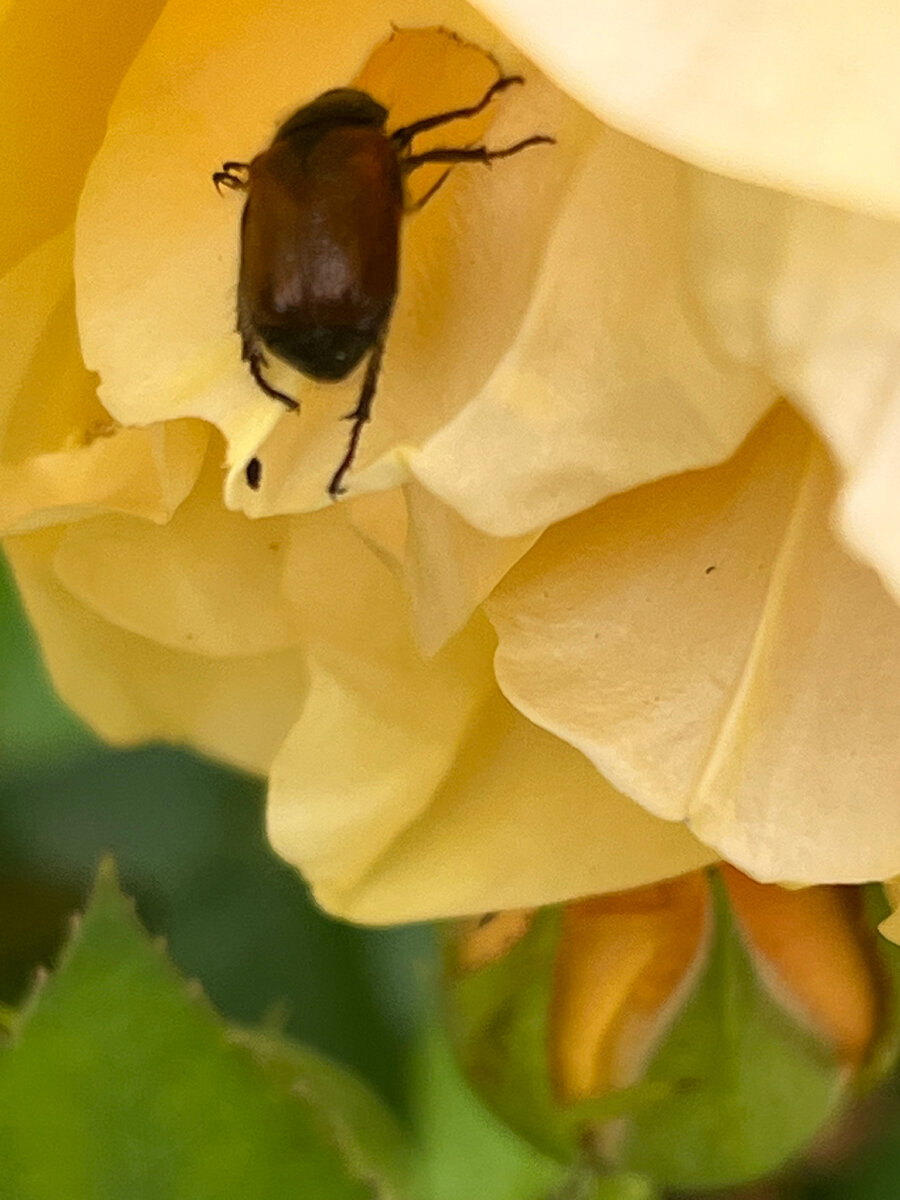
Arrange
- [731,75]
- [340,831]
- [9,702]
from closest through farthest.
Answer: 1. [731,75]
2. [340,831]
3. [9,702]

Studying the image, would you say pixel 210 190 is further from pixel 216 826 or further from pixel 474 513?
pixel 216 826

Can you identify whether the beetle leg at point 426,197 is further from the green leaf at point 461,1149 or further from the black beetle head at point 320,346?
the green leaf at point 461,1149

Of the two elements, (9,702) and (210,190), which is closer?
(210,190)

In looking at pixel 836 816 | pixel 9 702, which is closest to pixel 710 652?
pixel 836 816

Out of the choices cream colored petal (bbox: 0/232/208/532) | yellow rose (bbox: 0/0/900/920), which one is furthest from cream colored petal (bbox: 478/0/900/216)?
cream colored petal (bbox: 0/232/208/532)

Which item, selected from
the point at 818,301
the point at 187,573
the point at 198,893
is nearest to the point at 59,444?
the point at 187,573

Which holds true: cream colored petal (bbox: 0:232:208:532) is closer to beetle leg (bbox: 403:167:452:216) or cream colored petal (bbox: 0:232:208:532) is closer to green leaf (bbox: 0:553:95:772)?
beetle leg (bbox: 403:167:452:216)
